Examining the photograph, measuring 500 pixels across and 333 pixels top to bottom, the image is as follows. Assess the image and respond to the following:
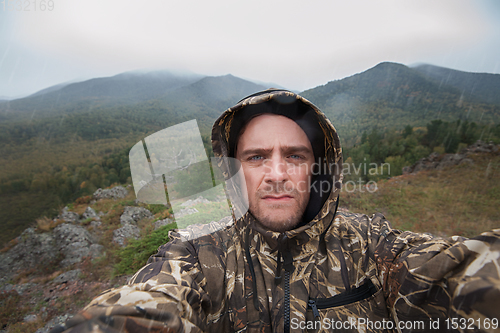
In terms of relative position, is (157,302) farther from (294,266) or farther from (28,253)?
(28,253)

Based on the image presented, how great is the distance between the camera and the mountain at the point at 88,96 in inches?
701

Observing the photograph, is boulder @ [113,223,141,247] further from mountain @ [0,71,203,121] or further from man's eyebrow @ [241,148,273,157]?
mountain @ [0,71,203,121]

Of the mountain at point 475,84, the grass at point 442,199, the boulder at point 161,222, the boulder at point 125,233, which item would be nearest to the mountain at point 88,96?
the boulder at point 125,233

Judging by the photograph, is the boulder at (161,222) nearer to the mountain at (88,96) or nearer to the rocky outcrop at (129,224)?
the rocky outcrop at (129,224)

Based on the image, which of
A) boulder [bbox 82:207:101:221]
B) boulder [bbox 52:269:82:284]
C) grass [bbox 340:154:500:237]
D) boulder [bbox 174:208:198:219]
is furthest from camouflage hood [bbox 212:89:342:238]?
boulder [bbox 82:207:101:221]

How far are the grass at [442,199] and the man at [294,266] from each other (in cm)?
896

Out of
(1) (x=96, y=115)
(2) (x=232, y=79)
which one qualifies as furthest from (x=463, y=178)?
(1) (x=96, y=115)

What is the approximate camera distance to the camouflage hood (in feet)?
7.48

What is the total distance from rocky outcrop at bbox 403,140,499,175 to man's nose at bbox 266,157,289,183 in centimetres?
1701

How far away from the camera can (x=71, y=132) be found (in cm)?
1669

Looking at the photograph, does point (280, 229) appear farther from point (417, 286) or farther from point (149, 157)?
point (149, 157)

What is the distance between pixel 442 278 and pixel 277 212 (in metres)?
1.34

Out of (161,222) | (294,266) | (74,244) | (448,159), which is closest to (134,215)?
(161,222)

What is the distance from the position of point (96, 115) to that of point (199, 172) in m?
20.6
